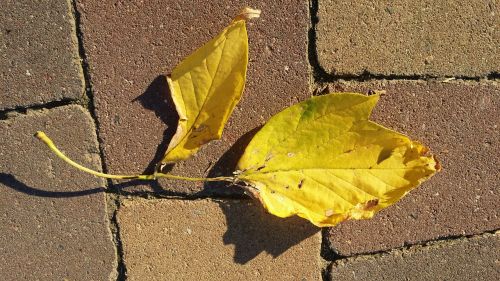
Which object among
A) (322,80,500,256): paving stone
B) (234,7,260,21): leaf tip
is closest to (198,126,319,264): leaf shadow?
(322,80,500,256): paving stone

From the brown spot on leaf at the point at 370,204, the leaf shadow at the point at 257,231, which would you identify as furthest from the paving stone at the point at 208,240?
the brown spot on leaf at the point at 370,204

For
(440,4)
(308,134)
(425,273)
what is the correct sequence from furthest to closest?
(425,273) → (440,4) → (308,134)

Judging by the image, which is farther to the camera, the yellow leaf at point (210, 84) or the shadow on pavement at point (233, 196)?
the shadow on pavement at point (233, 196)

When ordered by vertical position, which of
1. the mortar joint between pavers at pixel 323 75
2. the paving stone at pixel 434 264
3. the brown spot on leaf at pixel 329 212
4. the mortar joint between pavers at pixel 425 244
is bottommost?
the paving stone at pixel 434 264

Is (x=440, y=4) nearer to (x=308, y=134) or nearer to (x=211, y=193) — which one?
(x=308, y=134)

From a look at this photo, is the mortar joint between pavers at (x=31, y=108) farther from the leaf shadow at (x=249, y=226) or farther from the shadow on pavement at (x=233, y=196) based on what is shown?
the leaf shadow at (x=249, y=226)

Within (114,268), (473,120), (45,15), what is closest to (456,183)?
(473,120)
